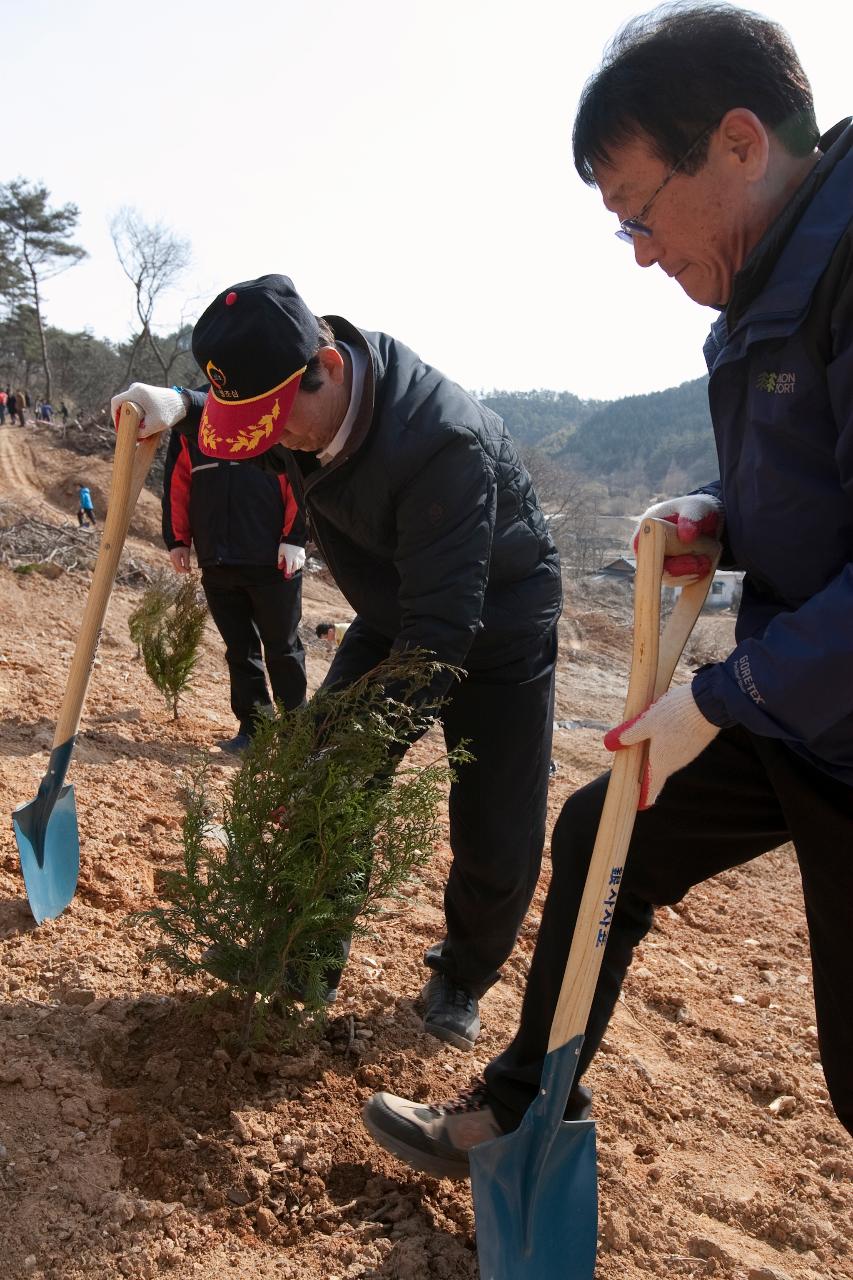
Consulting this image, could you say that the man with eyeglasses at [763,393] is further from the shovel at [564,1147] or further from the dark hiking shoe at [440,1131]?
the dark hiking shoe at [440,1131]

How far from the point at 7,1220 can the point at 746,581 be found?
1.94 m

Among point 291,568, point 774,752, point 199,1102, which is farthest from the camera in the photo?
point 291,568

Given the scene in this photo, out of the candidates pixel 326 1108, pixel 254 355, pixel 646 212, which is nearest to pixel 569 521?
pixel 254 355

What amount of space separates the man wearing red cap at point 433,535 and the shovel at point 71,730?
0.41 feet

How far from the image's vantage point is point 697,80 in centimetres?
161

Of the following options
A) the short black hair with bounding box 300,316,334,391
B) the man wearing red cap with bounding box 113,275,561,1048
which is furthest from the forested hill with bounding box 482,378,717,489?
the short black hair with bounding box 300,316,334,391

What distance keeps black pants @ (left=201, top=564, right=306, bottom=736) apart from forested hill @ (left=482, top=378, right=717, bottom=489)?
94.9 metres

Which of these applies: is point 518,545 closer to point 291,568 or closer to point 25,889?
point 25,889

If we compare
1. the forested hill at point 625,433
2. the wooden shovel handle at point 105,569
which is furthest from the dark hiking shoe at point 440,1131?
the forested hill at point 625,433

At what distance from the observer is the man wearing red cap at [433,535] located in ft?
7.56

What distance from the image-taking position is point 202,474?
5.29 metres

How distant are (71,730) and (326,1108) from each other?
1368 mm

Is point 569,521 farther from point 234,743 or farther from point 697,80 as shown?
point 697,80

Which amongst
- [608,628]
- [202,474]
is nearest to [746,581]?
[202,474]
